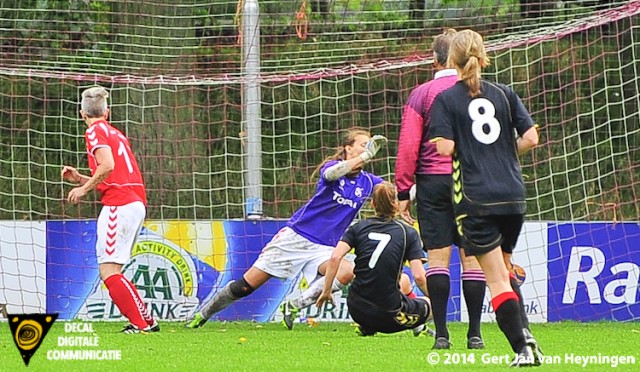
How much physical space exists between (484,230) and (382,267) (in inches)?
95.1

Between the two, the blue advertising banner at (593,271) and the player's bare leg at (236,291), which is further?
the blue advertising banner at (593,271)

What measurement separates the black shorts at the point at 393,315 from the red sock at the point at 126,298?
1471mm

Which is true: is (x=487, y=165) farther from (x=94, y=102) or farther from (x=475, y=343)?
(x=94, y=102)

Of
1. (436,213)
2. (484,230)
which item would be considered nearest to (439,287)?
(436,213)

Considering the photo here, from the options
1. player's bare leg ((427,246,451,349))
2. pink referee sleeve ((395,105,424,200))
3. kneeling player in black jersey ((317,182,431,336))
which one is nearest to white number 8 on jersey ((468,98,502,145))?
pink referee sleeve ((395,105,424,200))

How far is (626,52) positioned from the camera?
1465cm

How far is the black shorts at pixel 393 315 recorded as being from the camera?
27.9 feet

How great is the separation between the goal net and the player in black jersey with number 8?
636 cm

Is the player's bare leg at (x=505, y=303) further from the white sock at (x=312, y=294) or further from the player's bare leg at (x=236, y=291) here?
the player's bare leg at (x=236, y=291)

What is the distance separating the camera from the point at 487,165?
20.5 ft

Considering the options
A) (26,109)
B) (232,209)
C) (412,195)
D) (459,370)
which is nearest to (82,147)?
(26,109)

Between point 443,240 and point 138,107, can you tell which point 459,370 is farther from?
point 138,107

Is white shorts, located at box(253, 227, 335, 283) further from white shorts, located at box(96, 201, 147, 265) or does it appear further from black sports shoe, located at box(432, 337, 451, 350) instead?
black sports shoe, located at box(432, 337, 451, 350)

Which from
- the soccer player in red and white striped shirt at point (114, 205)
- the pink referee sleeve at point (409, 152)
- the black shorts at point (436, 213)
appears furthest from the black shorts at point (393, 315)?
the soccer player in red and white striped shirt at point (114, 205)
